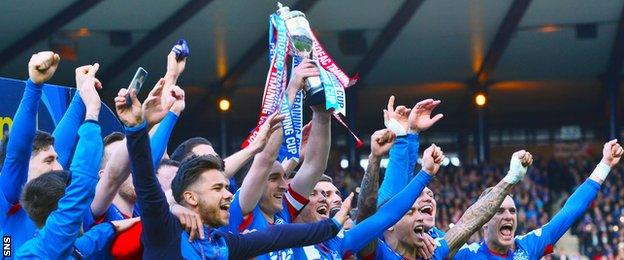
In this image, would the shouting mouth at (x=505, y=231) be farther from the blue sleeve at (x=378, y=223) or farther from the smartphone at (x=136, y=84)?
the smartphone at (x=136, y=84)

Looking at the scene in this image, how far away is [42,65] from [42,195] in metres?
0.45

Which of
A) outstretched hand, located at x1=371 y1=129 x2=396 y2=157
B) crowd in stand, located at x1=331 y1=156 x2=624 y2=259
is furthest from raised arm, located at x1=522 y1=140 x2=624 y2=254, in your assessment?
crowd in stand, located at x1=331 y1=156 x2=624 y2=259

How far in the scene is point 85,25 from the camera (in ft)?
56.2

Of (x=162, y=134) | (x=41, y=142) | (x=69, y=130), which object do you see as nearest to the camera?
(x=41, y=142)

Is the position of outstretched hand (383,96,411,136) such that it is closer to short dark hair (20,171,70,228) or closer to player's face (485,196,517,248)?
player's face (485,196,517,248)

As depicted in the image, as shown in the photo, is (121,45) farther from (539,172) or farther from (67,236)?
(67,236)

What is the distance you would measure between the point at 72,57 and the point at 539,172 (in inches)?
383

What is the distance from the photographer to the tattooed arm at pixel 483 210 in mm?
6000

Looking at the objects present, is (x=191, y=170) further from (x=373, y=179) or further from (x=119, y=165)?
(x=373, y=179)

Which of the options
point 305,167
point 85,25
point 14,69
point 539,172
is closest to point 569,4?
point 539,172

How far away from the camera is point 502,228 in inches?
253

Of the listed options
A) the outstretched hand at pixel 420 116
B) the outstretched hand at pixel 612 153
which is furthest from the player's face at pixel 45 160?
the outstretched hand at pixel 612 153

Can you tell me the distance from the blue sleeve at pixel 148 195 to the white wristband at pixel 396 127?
2124 millimetres

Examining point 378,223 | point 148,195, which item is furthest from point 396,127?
point 148,195
